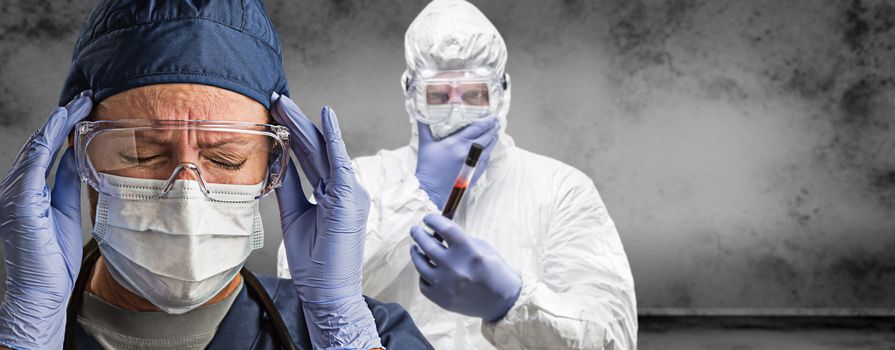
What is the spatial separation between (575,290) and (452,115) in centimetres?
59

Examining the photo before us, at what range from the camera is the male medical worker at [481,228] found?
84.6 inches

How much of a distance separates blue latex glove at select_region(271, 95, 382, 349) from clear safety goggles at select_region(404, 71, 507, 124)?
106cm

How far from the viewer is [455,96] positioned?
253cm

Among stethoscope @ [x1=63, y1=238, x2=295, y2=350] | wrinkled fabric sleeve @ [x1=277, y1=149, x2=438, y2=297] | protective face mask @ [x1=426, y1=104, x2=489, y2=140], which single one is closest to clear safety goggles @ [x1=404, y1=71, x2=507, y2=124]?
protective face mask @ [x1=426, y1=104, x2=489, y2=140]

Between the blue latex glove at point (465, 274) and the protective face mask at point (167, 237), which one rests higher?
the protective face mask at point (167, 237)

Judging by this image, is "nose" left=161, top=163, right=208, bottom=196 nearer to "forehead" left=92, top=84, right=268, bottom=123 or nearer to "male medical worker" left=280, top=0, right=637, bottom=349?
"forehead" left=92, top=84, right=268, bottom=123

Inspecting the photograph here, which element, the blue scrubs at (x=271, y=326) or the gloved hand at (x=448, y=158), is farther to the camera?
the gloved hand at (x=448, y=158)

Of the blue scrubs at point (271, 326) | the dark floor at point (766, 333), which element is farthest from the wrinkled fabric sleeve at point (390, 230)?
the dark floor at point (766, 333)

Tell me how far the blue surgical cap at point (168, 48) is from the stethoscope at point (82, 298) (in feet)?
0.84

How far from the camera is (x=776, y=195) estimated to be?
15.5ft

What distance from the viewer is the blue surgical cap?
4.47 ft

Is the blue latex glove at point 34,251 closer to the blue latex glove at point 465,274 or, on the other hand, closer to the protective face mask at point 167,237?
the protective face mask at point 167,237

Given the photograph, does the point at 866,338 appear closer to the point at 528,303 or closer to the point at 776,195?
the point at 776,195

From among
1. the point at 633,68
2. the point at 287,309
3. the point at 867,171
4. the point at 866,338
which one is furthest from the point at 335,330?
the point at 867,171
